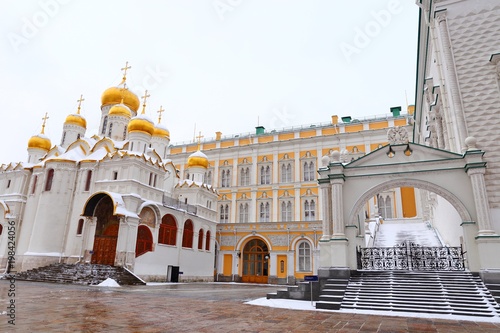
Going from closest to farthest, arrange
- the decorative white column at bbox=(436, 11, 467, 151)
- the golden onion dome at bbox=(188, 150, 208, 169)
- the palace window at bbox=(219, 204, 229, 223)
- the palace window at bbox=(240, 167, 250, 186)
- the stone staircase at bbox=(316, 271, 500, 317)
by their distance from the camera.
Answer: the stone staircase at bbox=(316, 271, 500, 317) < the decorative white column at bbox=(436, 11, 467, 151) < the golden onion dome at bbox=(188, 150, 208, 169) < the palace window at bbox=(219, 204, 229, 223) < the palace window at bbox=(240, 167, 250, 186)

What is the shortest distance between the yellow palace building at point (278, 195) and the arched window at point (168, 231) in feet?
23.3

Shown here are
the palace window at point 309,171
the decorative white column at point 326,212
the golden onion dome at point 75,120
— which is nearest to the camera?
the decorative white column at point 326,212

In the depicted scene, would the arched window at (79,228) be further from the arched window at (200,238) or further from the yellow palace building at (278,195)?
the yellow palace building at (278,195)

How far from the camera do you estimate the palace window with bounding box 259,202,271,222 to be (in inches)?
1272

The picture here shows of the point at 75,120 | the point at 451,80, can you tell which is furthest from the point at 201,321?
the point at 75,120

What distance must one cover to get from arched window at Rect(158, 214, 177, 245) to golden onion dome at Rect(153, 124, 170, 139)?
962 cm

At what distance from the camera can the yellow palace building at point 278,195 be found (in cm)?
2833

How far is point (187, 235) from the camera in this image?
86.1 feet

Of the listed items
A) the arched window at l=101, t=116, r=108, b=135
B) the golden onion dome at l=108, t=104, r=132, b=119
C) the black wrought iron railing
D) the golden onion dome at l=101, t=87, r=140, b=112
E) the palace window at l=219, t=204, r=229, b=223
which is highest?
the golden onion dome at l=101, t=87, r=140, b=112

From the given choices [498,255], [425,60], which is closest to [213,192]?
[425,60]

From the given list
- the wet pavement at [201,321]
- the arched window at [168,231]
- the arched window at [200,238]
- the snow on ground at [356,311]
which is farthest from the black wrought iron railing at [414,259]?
the arched window at [200,238]

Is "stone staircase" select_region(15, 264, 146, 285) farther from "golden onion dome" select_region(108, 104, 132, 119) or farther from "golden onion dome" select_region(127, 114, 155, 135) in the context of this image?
"golden onion dome" select_region(108, 104, 132, 119)

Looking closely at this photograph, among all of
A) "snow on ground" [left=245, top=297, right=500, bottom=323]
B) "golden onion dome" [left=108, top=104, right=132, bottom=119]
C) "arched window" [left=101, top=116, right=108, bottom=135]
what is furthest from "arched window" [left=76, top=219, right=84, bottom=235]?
"snow on ground" [left=245, top=297, right=500, bottom=323]

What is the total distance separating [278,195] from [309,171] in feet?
11.8
